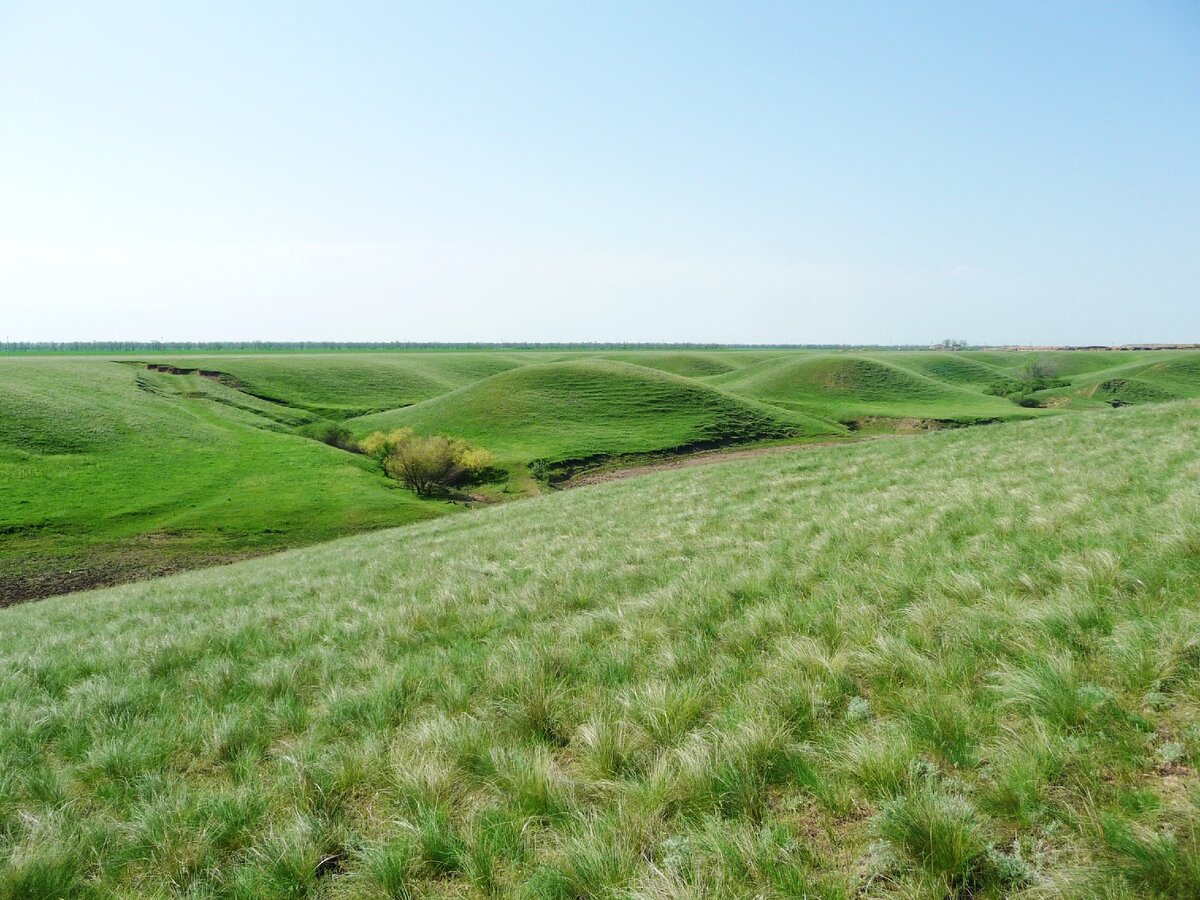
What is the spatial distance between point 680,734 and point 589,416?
75.1m

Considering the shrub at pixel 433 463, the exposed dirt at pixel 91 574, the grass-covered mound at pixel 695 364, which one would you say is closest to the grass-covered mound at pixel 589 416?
the shrub at pixel 433 463

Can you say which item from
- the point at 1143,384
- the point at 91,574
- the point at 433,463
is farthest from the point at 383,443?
the point at 1143,384

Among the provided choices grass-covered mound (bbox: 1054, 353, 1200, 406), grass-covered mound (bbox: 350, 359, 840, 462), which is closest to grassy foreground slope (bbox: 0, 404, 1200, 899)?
grass-covered mound (bbox: 350, 359, 840, 462)

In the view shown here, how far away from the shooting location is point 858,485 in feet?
53.7

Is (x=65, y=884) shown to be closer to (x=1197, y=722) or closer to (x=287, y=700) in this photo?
(x=287, y=700)

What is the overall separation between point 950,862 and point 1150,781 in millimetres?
1379

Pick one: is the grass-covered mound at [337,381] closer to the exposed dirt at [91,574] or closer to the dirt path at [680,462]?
the dirt path at [680,462]

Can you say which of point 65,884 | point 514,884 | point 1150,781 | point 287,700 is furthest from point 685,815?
point 287,700

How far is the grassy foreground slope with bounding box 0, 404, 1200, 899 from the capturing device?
10.3ft

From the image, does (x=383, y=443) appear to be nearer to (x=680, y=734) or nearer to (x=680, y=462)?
(x=680, y=462)

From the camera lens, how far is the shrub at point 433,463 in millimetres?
Answer: 57000

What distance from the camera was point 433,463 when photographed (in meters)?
56.8

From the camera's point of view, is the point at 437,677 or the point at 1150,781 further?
the point at 437,677

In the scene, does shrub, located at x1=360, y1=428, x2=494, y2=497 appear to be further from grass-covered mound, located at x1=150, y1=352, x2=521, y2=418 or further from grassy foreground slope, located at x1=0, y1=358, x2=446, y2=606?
grass-covered mound, located at x1=150, y1=352, x2=521, y2=418
